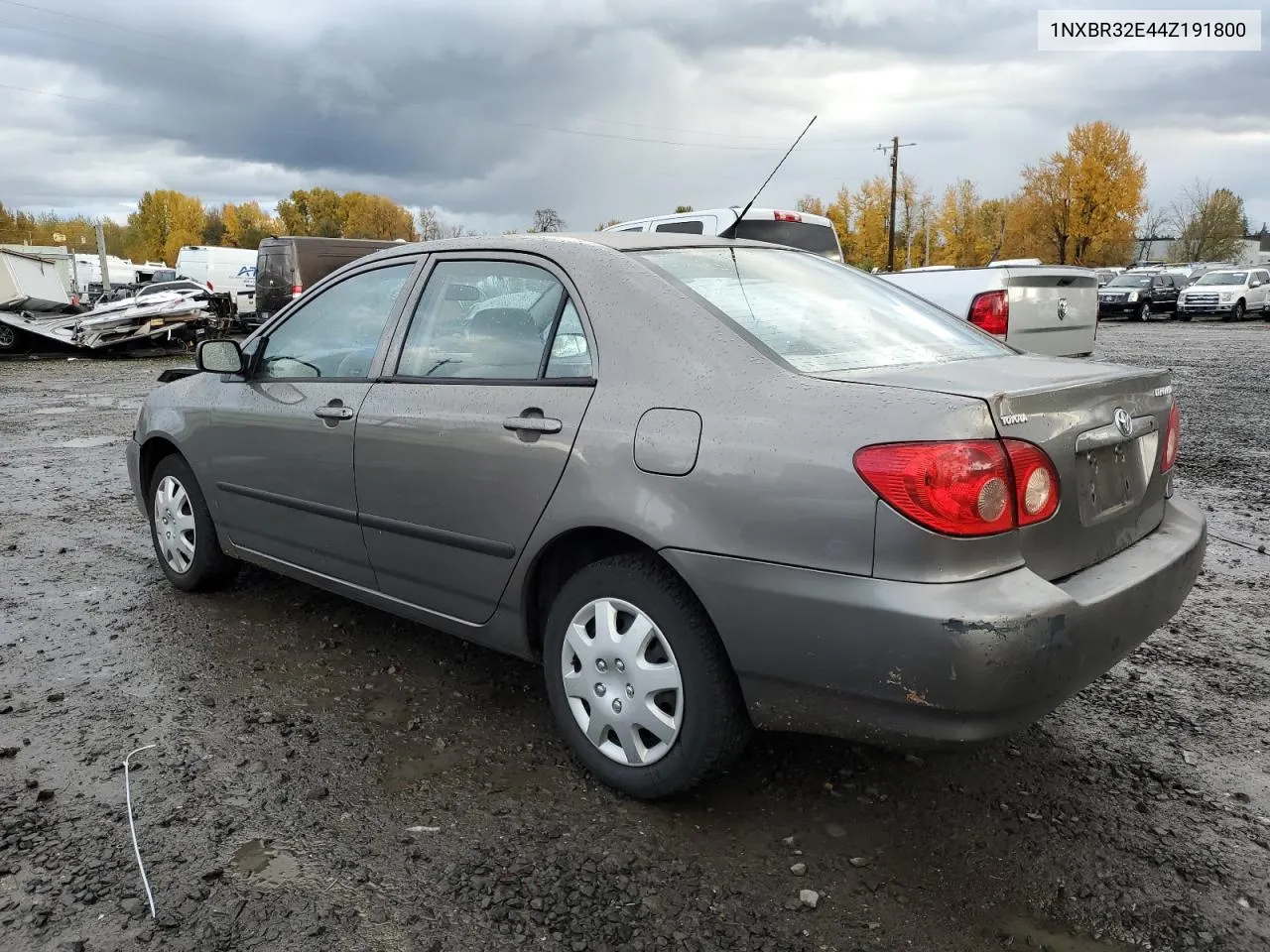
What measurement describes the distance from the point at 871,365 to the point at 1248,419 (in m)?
9.38

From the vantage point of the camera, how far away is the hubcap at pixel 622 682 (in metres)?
2.68

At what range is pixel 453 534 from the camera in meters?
3.17

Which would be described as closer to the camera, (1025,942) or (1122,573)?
(1025,942)

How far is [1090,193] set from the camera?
60.8 metres

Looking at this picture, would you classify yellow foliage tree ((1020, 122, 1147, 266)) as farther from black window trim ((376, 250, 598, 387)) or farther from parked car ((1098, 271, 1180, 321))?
black window trim ((376, 250, 598, 387))

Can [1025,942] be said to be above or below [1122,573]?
below

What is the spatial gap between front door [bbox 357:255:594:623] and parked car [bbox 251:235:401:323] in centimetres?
1532

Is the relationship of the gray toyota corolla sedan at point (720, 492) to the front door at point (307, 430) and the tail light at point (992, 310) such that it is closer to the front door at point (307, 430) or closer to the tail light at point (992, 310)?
the front door at point (307, 430)

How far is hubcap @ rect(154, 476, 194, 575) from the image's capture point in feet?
14.9

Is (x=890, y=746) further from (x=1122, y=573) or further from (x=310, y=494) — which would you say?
(x=310, y=494)

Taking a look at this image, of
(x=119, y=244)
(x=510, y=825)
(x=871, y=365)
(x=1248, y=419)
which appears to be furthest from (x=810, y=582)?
(x=119, y=244)

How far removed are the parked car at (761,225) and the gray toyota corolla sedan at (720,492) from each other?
25.0ft

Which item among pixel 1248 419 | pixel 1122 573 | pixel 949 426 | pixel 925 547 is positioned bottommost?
pixel 1248 419

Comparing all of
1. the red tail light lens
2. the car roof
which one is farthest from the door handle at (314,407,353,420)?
the red tail light lens
